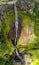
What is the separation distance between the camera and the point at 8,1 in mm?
2395

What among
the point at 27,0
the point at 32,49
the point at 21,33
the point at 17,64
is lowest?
the point at 17,64

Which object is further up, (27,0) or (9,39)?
(27,0)

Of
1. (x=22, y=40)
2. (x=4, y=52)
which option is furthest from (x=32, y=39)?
(x=4, y=52)

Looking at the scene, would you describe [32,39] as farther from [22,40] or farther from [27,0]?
[27,0]

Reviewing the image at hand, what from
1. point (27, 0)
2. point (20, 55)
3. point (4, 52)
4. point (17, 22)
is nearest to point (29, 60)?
point (20, 55)

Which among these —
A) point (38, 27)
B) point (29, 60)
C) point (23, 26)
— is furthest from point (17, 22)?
point (29, 60)

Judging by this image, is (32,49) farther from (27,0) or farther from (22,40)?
(27,0)

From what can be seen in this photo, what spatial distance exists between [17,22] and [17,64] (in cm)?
48

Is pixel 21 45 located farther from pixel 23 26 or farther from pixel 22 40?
Answer: pixel 23 26

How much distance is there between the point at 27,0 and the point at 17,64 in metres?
0.74

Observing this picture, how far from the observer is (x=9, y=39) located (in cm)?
246

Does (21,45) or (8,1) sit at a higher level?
(8,1)

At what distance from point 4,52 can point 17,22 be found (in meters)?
Answer: 0.36

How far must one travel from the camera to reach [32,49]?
97.5 inches
